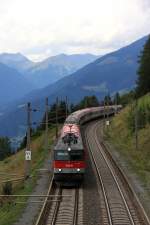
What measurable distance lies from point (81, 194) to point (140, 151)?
31.0 m

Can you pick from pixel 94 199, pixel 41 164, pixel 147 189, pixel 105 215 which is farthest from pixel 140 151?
pixel 105 215

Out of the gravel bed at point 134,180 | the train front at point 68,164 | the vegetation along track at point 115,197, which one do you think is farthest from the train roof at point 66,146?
the gravel bed at point 134,180

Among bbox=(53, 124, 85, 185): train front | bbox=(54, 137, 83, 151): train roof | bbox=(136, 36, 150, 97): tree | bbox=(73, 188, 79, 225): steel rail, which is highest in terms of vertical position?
bbox=(136, 36, 150, 97): tree

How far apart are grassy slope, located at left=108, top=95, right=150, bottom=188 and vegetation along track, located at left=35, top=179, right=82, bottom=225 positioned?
6.64m

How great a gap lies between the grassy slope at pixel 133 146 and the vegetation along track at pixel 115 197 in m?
2.07

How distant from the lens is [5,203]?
33.8 metres

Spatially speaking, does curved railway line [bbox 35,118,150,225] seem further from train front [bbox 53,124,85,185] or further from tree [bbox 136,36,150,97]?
tree [bbox 136,36,150,97]

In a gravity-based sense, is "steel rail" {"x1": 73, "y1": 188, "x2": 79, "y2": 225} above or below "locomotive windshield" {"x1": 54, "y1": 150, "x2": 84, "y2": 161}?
below

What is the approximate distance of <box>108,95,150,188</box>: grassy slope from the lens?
159 ft

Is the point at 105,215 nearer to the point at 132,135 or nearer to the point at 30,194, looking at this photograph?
the point at 30,194

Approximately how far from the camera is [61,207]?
3144cm

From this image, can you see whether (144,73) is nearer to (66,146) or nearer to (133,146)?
(133,146)

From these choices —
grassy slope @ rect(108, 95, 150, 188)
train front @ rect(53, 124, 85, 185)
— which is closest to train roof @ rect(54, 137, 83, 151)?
train front @ rect(53, 124, 85, 185)

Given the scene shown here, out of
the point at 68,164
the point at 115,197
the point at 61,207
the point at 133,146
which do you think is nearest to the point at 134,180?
the point at 68,164
